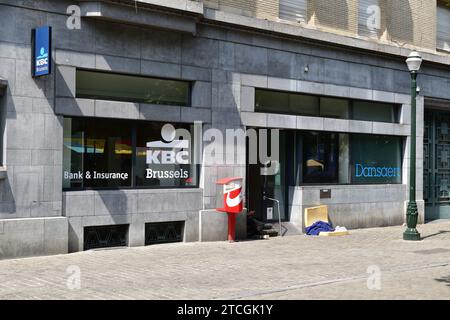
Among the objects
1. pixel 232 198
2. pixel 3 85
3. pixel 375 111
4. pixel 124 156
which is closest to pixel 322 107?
pixel 375 111

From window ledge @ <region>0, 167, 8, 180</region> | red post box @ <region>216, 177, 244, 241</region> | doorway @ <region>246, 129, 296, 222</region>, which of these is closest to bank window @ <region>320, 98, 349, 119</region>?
doorway @ <region>246, 129, 296, 222</region>

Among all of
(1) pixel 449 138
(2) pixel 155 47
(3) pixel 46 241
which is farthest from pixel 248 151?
(1) pixel 449 138

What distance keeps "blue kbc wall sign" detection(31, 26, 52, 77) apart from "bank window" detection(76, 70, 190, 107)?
4.06ft

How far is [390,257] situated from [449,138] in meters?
10.8

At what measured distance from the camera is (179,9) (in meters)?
13.9

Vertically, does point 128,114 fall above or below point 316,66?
below

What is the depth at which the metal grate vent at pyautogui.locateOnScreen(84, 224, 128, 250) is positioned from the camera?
1343cm

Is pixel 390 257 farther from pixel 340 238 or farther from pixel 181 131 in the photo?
pixel 181 131

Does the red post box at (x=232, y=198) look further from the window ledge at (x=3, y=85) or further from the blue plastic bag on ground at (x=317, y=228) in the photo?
the window ledge at (x=3, y=85)

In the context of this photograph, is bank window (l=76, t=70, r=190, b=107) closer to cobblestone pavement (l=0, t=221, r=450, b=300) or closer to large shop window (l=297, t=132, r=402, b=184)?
cobblestone pavement (l=0, t=221, r=450, b=300)

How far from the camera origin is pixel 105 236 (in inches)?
540

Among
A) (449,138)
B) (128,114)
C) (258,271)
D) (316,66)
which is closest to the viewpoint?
(258,271)

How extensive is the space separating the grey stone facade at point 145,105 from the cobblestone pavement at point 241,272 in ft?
2.52

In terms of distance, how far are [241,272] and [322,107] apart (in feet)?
27.2
